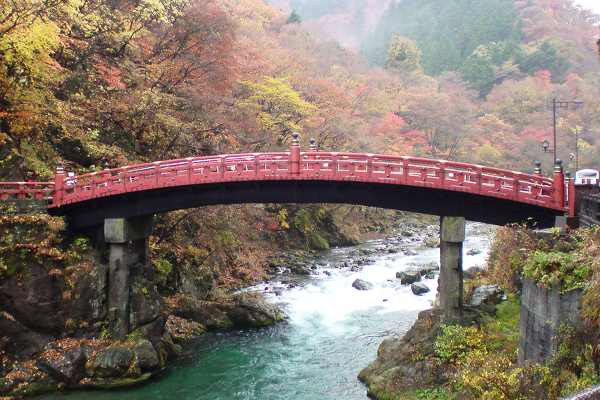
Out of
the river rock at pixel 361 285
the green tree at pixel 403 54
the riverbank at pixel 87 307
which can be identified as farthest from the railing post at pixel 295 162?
the green tree at pixel 403 54

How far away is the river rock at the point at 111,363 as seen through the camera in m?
15.9

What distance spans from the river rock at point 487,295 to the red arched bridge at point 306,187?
123 inches

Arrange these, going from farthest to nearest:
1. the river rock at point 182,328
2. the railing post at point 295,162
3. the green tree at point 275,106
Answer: the green tree at point 275,106
the river rock at point 182,328
the railing post at point 295,162

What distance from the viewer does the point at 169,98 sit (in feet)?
79.7

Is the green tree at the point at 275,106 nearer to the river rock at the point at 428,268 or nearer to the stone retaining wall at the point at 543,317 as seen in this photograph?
the river rock at the point at 428,268

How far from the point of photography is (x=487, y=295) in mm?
18125

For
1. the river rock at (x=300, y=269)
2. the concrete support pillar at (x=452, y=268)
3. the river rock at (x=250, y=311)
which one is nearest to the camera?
the concrete support pillar at (x=452, y=268)

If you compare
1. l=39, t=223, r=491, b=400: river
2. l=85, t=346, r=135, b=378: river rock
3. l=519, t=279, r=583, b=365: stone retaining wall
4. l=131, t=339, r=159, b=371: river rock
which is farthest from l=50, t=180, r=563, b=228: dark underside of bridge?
l=39, t=223, r=491, b=400: river

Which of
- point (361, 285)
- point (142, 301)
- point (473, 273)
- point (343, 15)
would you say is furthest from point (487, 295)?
point (343, 15)

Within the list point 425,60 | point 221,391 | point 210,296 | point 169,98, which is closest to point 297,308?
point 210,296

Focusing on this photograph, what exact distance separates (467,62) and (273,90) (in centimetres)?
5756

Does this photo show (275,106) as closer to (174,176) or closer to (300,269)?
(300,269)

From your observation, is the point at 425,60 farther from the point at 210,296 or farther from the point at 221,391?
the point at 221,391

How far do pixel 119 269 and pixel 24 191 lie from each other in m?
4.49
